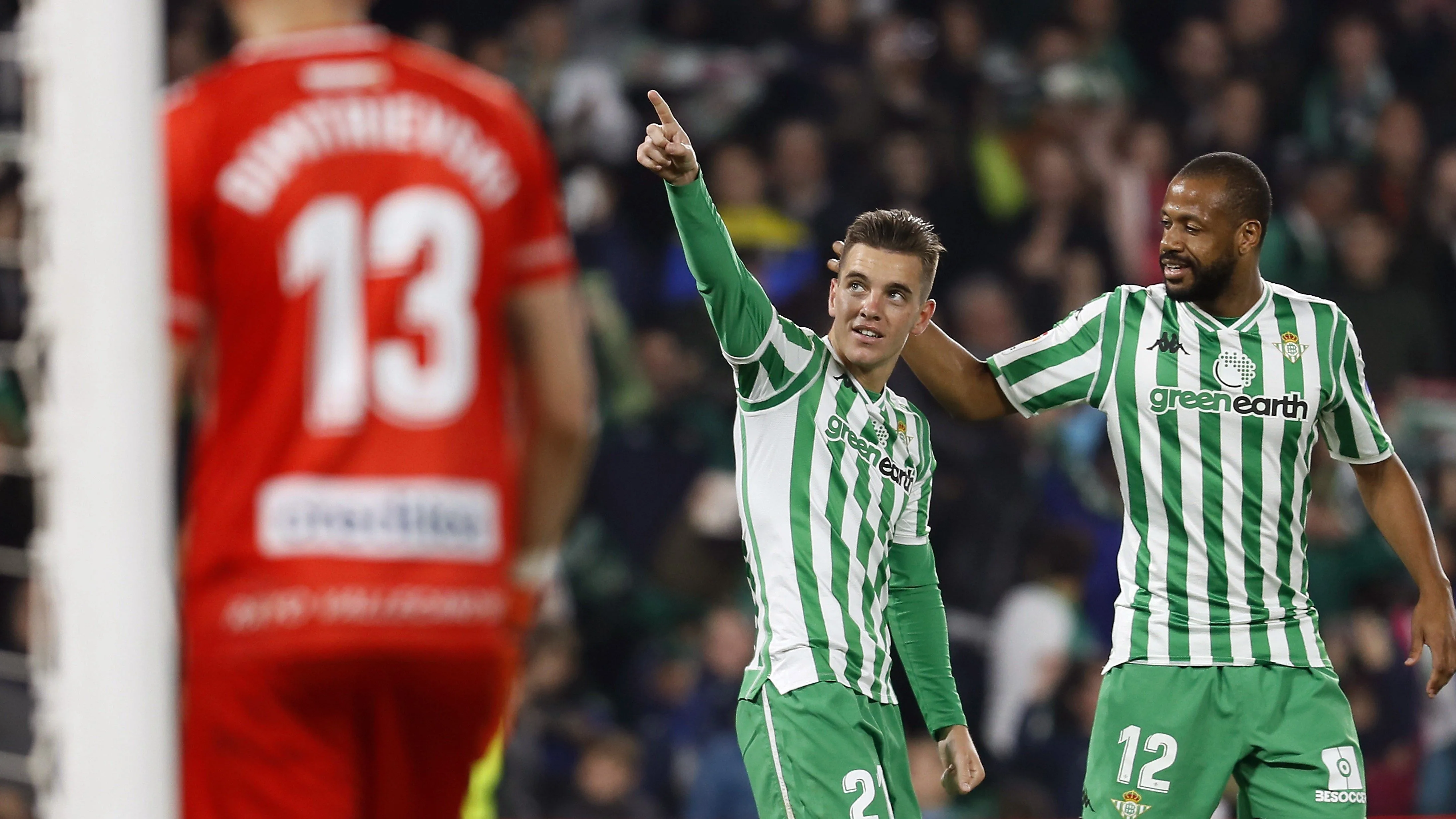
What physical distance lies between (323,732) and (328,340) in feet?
1.78

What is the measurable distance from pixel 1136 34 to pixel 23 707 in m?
7.39

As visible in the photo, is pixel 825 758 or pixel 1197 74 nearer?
pixel 825 758

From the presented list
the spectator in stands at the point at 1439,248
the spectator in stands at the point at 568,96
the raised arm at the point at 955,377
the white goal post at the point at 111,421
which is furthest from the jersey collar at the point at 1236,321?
the spectator in stands at the point at 568,96

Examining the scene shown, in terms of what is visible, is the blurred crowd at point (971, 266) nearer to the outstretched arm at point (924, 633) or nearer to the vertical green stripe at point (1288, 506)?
the outstretched arm at point (924, 633)

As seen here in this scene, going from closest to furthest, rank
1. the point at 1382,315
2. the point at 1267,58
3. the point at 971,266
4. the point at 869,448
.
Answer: the point at 869,448 < the point at 1382,315 < the point at 971,266 < the point at 1267,58

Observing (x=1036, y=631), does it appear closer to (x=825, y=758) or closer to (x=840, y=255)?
(x=840, y=255)

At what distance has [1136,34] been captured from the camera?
10953mm

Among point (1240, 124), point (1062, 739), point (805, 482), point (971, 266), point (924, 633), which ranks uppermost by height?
point (1240, 124)

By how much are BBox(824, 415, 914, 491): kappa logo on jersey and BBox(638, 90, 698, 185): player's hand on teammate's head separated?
715mm

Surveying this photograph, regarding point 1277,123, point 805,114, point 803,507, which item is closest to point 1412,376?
point 1277,123

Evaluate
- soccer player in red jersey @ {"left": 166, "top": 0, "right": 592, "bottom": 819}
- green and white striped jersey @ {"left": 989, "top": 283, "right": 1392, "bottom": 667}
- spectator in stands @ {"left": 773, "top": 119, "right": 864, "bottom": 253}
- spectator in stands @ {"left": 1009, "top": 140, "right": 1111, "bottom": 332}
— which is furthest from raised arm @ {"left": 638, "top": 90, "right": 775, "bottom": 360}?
spectator in stands @ {"left": 1009, "top": 140, "right": 1111, "bottom": 332}

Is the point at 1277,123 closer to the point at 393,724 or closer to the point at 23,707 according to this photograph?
the point at 23,707

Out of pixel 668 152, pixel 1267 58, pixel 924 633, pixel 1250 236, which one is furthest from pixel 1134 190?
pixel 668 152

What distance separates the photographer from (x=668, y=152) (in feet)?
13.1
